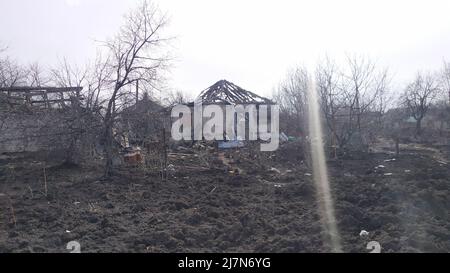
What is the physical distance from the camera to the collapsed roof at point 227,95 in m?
19.7

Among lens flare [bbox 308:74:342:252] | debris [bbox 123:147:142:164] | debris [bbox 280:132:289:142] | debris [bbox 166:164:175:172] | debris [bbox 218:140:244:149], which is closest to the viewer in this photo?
lens flare [bbox 308:74:342:252]

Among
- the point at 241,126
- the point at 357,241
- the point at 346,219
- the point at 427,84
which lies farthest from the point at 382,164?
the point at 427,84

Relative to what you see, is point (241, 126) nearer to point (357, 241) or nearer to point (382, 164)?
point (382, 164)

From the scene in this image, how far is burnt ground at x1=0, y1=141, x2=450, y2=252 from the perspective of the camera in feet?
17.2

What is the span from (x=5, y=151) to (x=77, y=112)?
401 cm

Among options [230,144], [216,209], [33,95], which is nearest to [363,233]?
[216,209]

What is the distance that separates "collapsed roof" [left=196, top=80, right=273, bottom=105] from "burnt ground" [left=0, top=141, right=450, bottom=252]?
8704 mm

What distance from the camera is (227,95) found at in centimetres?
2055

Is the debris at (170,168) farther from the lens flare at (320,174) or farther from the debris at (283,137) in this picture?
the debris at (283,137)

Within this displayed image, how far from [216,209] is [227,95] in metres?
14.1

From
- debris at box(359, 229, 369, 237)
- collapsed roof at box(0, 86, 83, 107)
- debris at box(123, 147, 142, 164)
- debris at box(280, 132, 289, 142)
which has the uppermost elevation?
collapsed roof at box(0, 86, 83, 107)

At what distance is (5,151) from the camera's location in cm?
1299

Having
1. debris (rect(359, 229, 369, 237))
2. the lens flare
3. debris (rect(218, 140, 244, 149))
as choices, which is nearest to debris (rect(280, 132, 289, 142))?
the lens flare

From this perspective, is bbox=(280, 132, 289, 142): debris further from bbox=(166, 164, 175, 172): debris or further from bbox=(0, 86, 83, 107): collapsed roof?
bbox=(0, 86, 83, 107): collapsed roof
